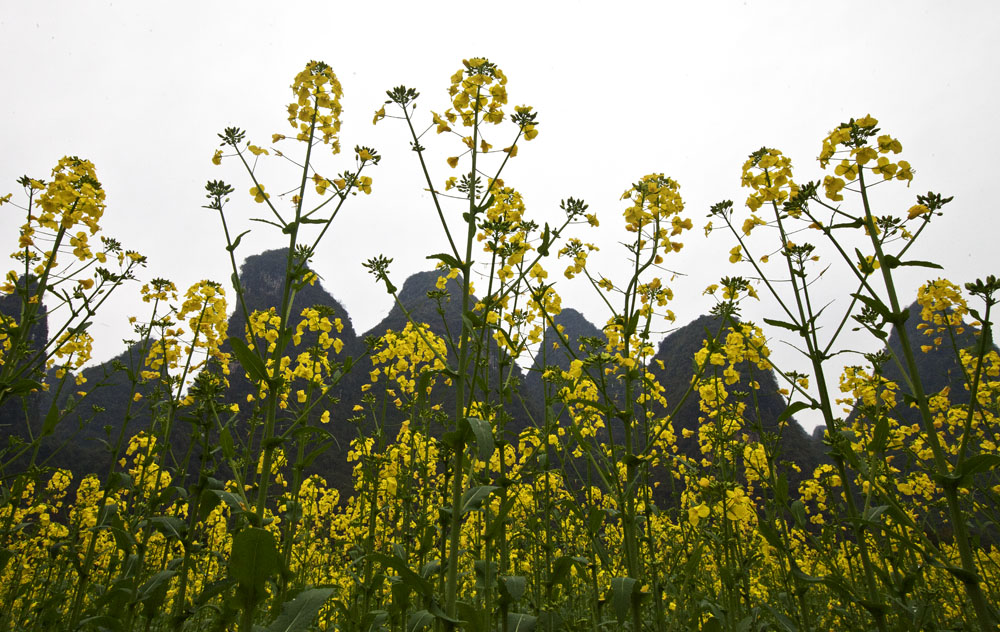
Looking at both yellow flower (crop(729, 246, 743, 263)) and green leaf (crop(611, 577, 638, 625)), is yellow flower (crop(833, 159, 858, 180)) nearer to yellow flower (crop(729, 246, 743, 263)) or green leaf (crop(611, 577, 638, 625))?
yellow flower (crop(729, 246, 743, 263))

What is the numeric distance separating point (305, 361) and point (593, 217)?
327cm

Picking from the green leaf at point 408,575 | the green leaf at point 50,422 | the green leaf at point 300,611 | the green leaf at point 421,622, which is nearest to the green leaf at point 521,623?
the green leaf at point 421,622

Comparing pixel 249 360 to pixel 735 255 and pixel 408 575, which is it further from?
pixel 735 255

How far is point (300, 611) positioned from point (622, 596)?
1.45m

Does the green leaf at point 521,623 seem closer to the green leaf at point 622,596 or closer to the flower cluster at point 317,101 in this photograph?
the green leaf at point 622,596

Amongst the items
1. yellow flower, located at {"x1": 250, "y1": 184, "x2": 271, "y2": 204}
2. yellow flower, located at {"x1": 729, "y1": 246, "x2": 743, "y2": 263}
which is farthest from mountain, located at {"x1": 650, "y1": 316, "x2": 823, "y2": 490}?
yellow flower, located at {"x1": 250, "y1": 184, "x2": 271, "y2": 204}

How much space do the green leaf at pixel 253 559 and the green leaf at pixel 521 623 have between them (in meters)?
1.37

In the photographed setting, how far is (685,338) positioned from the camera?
50.3 metres

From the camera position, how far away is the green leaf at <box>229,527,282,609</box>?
1820mm

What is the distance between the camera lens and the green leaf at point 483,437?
1939 millimetres

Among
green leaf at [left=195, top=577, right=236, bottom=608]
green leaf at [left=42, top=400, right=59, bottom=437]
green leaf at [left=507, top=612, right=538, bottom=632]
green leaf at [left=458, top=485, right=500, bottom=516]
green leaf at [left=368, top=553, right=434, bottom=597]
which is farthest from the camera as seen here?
green leaf at [left=42, top=400, right=59, bottom=437]

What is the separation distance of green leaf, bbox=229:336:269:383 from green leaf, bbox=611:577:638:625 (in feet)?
6.45

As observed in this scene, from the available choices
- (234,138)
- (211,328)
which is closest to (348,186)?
(234,138)

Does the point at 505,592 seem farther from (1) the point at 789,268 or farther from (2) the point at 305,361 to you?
(2) the point at 305,361
